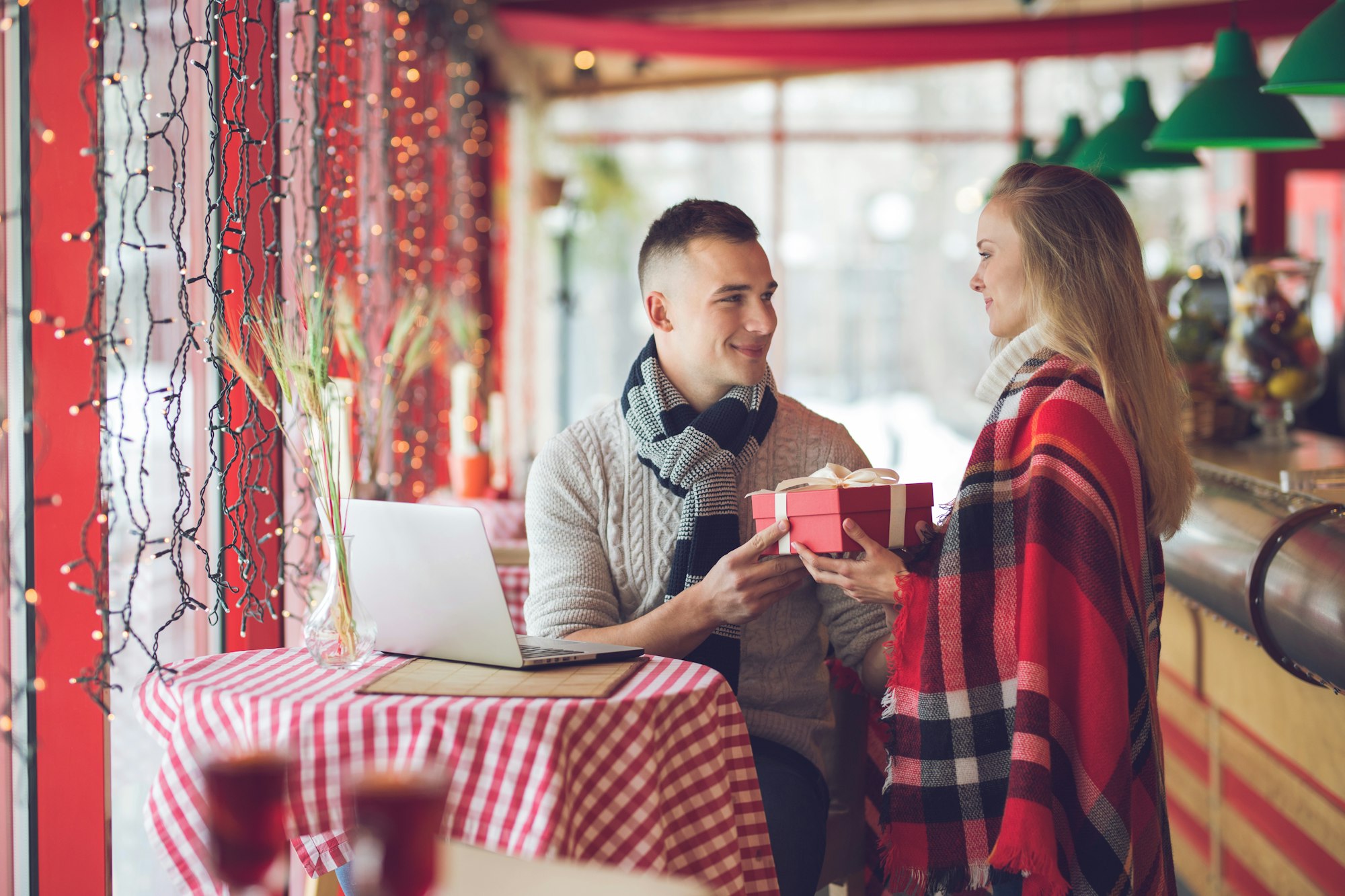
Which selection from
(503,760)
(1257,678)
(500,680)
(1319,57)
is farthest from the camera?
(1257,678)

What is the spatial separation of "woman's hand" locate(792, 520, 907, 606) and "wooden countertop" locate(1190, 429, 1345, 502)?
1.35 meters

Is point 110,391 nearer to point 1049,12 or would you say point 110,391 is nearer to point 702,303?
point 702,303

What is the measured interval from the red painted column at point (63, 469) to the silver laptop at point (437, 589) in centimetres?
48

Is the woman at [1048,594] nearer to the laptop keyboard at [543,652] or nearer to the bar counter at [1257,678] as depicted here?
the laptop keyboard at [543,652]

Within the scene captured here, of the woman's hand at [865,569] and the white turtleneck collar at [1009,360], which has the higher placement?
the white turtleneck collar at [1009,360]

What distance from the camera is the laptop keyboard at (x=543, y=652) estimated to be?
68.0 inches

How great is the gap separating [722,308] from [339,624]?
894 mm

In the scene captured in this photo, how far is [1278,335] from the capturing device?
3523 millimetres

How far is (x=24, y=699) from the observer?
6.08 ft

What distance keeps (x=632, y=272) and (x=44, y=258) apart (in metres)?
6.80

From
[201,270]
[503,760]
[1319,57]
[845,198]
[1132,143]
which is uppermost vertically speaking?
[845,198]

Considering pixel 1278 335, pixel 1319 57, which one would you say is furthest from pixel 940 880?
pixel 1278 335

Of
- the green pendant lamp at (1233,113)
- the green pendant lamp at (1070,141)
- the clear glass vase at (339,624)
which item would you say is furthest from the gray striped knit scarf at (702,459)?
the green pendant lamp at (1070,141)

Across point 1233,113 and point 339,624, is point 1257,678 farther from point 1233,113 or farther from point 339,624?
point 339,624
